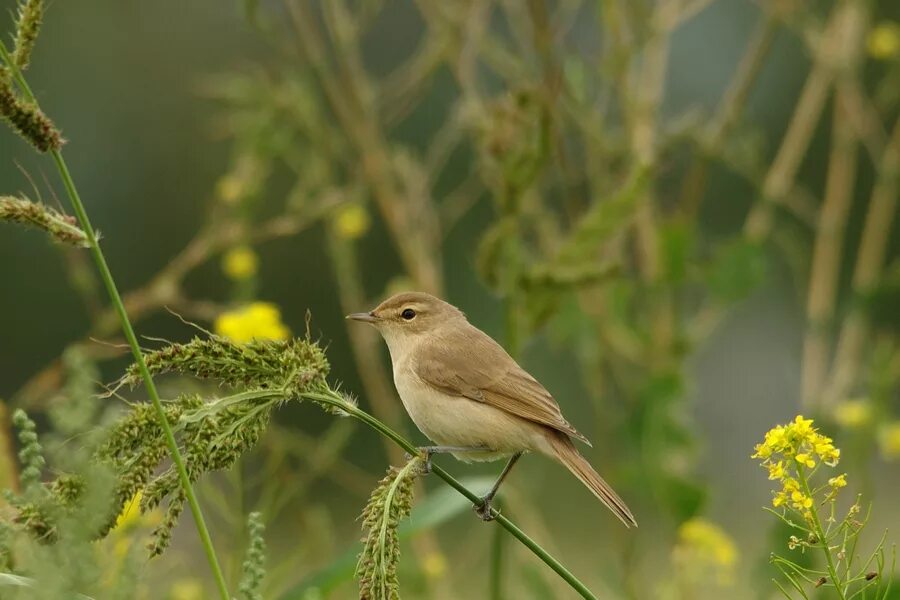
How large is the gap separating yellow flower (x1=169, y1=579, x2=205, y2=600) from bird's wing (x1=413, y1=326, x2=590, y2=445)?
0.83m

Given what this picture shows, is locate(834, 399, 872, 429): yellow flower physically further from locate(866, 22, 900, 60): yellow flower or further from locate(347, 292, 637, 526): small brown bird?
locate(866, 22, 900, 60): yellow flower

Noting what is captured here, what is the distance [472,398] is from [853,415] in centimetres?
125

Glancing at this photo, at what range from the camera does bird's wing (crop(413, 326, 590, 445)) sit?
302 centimetres

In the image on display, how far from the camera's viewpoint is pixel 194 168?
1184cm

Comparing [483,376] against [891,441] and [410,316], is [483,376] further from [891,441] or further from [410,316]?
[891,441]

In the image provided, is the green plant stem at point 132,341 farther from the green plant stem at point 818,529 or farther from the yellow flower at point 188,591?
the yellow flower at point 188,591

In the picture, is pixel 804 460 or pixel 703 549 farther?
pixel 703 549

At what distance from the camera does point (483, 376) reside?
125 inches

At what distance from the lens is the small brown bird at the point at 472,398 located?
296cm

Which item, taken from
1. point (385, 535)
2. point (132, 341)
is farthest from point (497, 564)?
point (132, 341)

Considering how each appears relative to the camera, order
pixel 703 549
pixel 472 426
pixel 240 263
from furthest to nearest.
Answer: pixel 240 263, pixel 703 549, pixel 472 426

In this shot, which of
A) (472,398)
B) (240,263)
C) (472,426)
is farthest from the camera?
(240,263)

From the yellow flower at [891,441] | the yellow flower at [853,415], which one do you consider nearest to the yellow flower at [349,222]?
the yellow flower at [853,415]

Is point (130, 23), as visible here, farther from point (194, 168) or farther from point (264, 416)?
point (264, 416)
